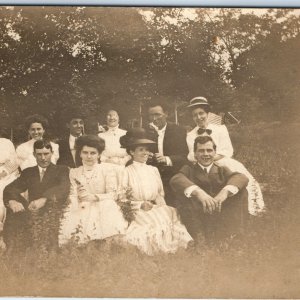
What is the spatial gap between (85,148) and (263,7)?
5.95 feet

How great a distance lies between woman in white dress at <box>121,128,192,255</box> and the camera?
127 inches

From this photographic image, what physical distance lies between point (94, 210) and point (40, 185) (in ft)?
1.53

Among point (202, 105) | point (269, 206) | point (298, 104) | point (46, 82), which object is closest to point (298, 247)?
point (269, 206)

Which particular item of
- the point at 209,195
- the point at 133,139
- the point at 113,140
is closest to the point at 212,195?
the point at 209,195

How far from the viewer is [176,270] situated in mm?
3186

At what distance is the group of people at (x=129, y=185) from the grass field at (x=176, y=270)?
103mm

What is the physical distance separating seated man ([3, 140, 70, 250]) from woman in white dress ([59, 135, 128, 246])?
78mm

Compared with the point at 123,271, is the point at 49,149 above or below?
above

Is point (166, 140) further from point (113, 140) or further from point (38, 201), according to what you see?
point (38, 201)

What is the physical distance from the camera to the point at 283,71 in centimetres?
333

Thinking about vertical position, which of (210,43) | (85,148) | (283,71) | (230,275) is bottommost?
(230,275)

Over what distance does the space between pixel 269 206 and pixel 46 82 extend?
6.55 ft

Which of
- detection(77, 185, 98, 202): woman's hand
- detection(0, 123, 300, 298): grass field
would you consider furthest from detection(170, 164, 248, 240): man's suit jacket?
detection(77, 185, 98, 202): woman's hand

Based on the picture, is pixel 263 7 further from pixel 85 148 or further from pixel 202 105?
pixel 85 148
